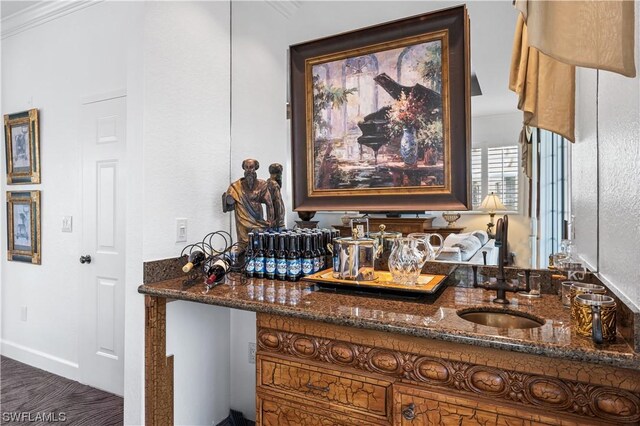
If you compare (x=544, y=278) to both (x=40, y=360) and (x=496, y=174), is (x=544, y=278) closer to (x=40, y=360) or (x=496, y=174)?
(x=496, y=174)

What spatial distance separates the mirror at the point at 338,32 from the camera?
5.27 feet

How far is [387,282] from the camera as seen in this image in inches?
62.0

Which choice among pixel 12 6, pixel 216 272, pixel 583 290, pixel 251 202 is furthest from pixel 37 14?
pixel 583 290

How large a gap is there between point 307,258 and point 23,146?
3.00 meters

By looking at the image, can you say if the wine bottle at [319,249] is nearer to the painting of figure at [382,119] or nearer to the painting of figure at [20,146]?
the painting of figure at [382,119]

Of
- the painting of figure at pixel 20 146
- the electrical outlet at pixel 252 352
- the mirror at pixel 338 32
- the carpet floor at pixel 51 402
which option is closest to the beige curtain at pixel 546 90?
the mirror at pixel 338 32

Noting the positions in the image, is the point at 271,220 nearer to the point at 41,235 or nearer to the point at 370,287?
the point at 370,287

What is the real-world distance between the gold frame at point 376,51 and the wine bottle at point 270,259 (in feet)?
1.37

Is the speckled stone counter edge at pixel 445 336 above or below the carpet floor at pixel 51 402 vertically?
above

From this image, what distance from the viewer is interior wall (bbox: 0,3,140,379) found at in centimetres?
A: 281

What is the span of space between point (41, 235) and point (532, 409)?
12.0 feet

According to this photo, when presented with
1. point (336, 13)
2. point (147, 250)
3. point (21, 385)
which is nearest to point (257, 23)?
point (336, 13)

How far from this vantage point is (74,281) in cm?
292

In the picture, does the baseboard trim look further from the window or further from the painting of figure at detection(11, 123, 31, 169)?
the window
